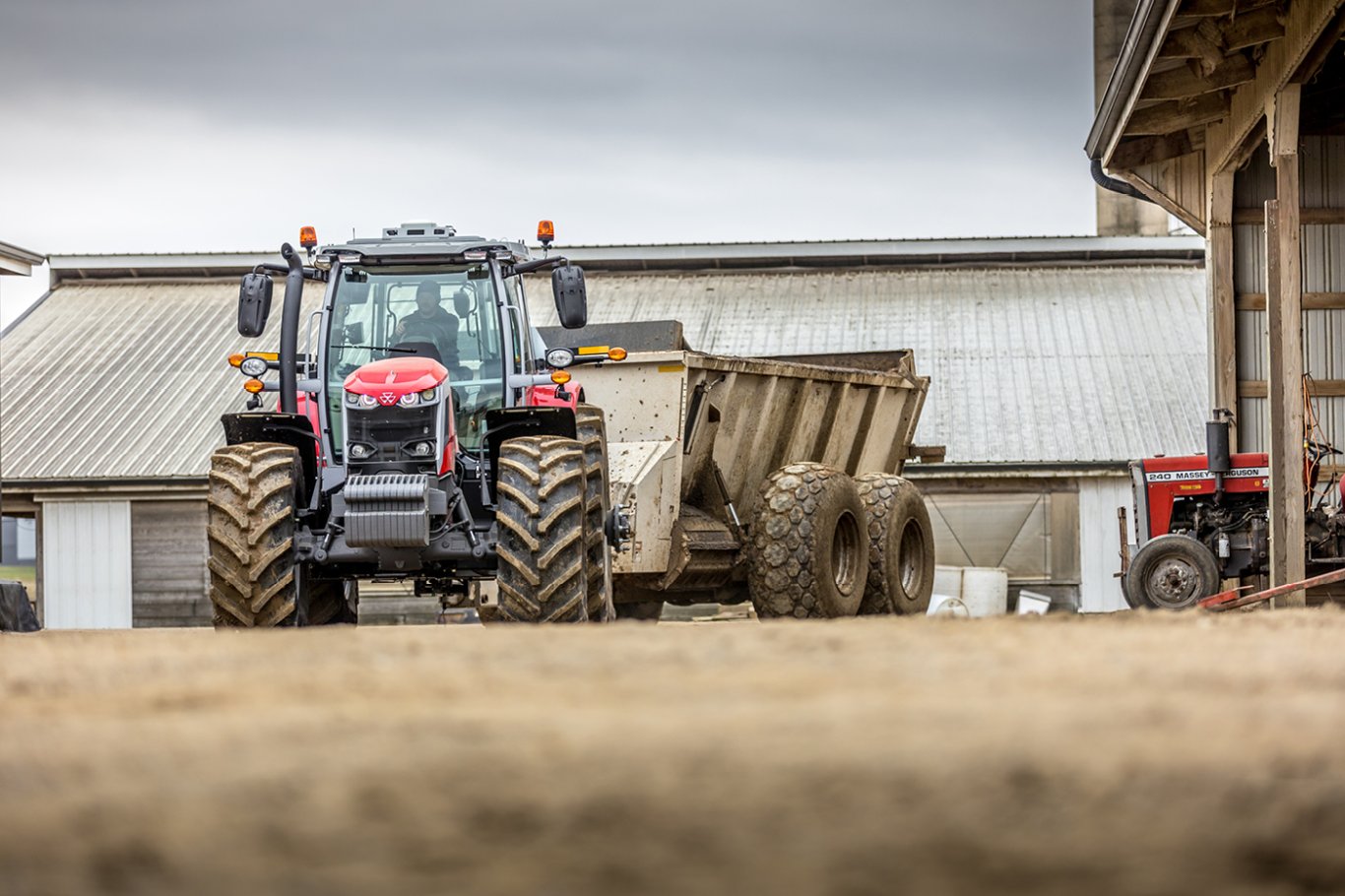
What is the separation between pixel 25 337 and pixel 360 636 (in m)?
26.4

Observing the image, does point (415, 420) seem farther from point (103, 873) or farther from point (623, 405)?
point (103, 873)

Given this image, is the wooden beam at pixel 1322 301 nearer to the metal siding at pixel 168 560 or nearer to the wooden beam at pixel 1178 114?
the wooden beam at pixel 1178 114

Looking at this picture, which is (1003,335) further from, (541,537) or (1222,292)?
(541,537)

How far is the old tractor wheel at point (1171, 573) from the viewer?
16.4 meters

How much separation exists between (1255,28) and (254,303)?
7.70m

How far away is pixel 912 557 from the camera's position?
1562 cm

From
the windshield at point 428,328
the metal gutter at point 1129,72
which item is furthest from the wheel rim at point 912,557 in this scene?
the windshield at point 428,328

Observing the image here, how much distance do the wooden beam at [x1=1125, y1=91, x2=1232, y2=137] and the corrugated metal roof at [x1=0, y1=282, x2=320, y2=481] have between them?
1519 centimetres

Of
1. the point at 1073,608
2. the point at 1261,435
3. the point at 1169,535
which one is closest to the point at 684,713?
the point at 1169,535

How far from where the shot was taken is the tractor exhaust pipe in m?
10.6

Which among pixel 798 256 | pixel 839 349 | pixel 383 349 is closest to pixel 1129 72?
pixel 383 349

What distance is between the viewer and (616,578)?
43.1ft

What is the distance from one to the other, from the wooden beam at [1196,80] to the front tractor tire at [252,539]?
8.34m

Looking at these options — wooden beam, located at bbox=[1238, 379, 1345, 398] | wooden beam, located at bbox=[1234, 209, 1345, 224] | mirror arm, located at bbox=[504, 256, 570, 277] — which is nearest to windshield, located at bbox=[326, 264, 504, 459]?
mirror arm, located at bbox=[504, 256, 570, 277]
